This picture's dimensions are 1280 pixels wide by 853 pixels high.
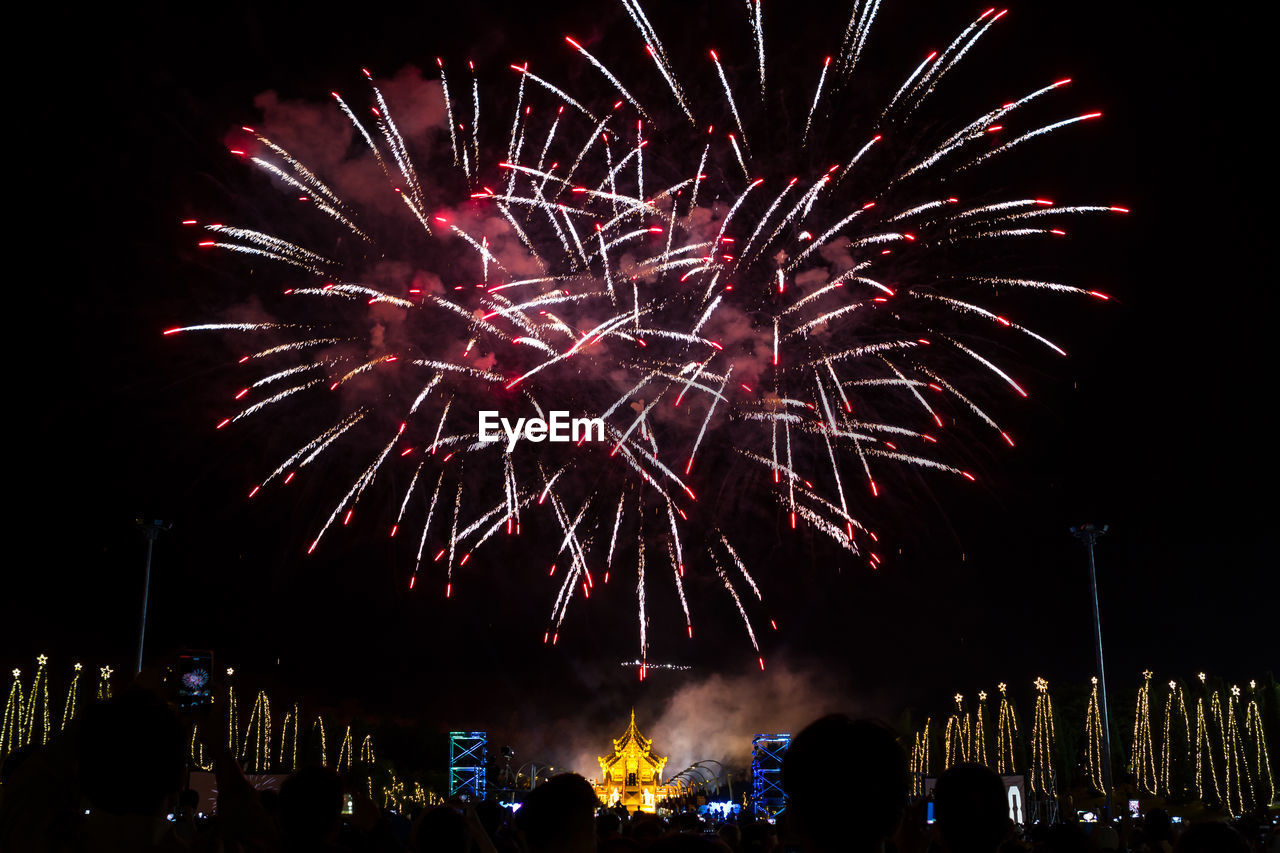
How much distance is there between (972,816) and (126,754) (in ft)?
8.41

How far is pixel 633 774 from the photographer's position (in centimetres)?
7519

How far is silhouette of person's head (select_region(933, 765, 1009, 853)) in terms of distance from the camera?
384 cm

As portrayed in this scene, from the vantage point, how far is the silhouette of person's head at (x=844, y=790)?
2.91m

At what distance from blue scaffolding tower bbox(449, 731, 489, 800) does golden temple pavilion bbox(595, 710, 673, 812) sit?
51.4m

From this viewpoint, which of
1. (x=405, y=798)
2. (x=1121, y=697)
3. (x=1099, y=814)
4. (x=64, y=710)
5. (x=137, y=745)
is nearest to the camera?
(x=137, y=745)

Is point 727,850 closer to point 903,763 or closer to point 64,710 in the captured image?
point 903,763

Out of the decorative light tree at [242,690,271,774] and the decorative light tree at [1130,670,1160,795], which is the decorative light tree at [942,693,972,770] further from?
the decorative light tree at [242,690,271,774]

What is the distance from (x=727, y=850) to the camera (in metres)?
3.94

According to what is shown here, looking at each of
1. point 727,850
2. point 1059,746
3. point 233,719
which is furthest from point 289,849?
point 1059,746

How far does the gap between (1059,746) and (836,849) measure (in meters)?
67.7

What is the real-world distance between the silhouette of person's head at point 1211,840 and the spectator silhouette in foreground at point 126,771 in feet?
12.0

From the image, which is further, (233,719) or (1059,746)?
(1059,746)

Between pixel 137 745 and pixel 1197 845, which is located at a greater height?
pixel 137 745

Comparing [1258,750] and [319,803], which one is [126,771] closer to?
[319,803]
